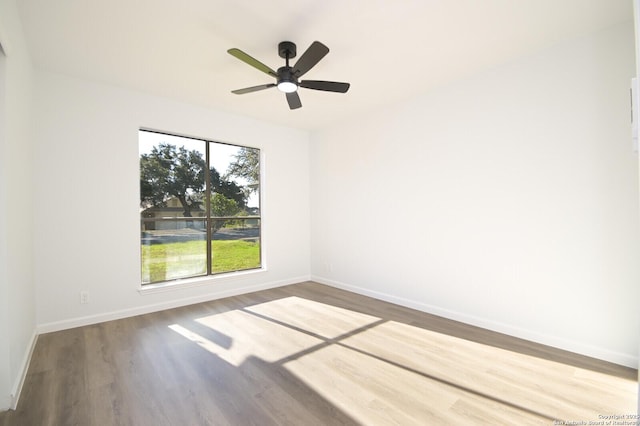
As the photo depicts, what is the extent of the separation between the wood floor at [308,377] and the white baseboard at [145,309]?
121mm

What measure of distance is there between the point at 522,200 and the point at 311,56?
235 cm

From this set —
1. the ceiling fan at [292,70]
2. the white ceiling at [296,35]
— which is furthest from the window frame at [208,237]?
the ceiling fan at [292,70]

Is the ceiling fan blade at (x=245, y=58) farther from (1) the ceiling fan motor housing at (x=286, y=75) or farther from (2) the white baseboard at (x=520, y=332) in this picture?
(2) the white baseboard at (x=520, y=332)

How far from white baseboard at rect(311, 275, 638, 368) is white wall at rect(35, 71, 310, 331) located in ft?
8.70

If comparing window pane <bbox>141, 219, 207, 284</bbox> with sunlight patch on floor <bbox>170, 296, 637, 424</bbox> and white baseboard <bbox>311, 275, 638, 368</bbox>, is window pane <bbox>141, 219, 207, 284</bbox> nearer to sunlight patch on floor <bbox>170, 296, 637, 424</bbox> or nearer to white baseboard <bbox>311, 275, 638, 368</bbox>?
sunlight patch on floor <bbox>170, 296, 637, 424</bbox>

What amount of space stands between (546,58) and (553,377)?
269 cm

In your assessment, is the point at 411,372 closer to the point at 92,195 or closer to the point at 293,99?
the point at 293,99

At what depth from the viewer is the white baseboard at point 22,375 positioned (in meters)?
1.86

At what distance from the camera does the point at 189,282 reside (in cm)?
396

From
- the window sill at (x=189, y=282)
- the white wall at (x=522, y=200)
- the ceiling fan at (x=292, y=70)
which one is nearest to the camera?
the ceiling fan at (x=292, y=70)

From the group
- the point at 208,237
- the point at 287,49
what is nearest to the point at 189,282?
the point at 208,237

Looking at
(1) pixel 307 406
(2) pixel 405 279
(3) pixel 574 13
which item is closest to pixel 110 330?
(1) pixel 307 406

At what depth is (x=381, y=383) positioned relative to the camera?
2094mm

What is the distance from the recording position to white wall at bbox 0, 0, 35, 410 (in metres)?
1.82
